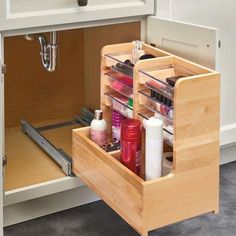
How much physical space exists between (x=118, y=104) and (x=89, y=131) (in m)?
0.12

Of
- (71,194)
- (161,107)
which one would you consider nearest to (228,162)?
(71,194)

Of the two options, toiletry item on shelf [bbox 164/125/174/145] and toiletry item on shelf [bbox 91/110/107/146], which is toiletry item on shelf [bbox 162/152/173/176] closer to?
toiletry item on shelf [bbox 164/125/174/145]

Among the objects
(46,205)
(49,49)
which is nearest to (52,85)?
(49,49)

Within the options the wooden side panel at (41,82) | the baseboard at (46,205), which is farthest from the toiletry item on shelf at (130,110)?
the wooden side panel at (41,82)

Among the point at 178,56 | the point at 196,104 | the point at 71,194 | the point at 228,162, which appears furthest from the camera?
the point at 228,162

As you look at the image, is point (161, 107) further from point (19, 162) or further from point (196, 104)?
point (19, 162)

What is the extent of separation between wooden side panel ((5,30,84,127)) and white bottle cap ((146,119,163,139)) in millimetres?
926

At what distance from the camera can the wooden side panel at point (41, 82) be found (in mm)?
2262

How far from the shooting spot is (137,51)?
5.95ft

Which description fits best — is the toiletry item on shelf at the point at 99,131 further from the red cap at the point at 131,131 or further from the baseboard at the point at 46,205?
the baseboard at the point at 46,205

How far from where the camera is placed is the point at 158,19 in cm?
182

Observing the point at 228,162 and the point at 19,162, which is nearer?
the point at 19,162

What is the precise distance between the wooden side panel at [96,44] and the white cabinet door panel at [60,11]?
0.41 feet

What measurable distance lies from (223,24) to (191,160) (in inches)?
27.8
